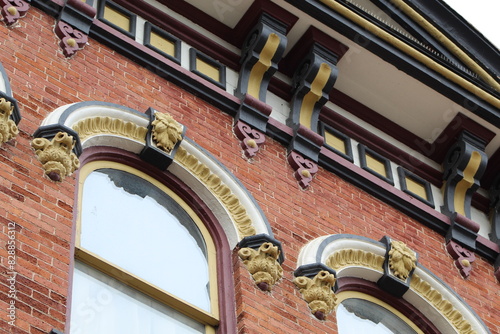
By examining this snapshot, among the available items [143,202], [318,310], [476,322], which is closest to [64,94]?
[143,202]

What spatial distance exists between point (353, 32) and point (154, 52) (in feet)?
8.19

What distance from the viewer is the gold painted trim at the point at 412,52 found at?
14.9 m

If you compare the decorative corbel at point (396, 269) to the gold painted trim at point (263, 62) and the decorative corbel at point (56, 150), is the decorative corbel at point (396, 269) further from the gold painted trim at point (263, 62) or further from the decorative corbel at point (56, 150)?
the decorative corbel at point (56, 150)

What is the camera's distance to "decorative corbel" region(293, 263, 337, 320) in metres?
12.5

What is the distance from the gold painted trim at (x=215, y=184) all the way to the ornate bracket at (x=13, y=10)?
6.96ft

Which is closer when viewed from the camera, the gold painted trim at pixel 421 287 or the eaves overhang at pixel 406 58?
the gold painted trim at pixel 421 287

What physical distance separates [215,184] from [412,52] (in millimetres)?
3508

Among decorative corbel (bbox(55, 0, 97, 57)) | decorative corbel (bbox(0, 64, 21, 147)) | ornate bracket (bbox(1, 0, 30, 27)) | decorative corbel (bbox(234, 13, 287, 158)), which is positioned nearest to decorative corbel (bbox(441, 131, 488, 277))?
decorative corbel (bbox(234, 13, 287, 158))

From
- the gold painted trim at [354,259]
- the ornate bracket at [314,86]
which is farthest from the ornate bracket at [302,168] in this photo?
the gold painted trim at [354,259]

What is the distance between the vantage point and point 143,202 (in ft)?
41.7

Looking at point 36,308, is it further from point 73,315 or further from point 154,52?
point 154,52

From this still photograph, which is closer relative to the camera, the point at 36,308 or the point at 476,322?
the point at 36,308

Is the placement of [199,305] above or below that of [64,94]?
below

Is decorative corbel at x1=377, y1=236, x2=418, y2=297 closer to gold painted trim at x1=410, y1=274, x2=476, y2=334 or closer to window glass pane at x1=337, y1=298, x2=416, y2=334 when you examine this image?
gold painted trim at x1=410, y1=274, x2=476, y2=334
